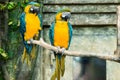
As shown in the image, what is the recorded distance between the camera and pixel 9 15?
3.99 metres

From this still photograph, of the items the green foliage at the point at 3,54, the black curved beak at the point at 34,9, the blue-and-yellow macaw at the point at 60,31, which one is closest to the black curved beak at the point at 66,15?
the blue-and-yellow macaw at the point at 60,31

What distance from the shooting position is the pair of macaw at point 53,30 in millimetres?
2723

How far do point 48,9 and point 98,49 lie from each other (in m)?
0.70

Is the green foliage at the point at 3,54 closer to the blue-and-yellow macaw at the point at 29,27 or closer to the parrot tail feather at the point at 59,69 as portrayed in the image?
the blue-and-yellow macaw at the point at 29,27

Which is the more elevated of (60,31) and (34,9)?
(34,9)

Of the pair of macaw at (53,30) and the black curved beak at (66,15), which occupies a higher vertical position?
the black curved beak at (66,15)

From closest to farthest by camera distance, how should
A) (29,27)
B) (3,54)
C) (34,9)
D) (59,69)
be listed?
(59,69) < (34,9) < (29,27) < (3,54)

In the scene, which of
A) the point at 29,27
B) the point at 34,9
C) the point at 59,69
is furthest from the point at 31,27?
the point at 59,69

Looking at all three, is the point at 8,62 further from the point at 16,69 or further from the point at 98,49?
the point at 98,49

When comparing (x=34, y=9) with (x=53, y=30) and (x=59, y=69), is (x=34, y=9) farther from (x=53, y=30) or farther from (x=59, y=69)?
(x=59, y=69)

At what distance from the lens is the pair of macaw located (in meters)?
2.72

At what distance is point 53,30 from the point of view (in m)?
2.87

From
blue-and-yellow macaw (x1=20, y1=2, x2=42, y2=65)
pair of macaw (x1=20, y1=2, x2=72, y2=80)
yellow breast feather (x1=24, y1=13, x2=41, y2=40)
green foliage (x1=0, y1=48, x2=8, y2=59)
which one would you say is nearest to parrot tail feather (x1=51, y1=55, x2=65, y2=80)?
pair of macaw (x1=20, y1=2, x2=72, y2=80)

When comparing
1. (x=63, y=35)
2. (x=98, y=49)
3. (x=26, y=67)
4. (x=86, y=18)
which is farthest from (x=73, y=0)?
(x=63, y=35)
